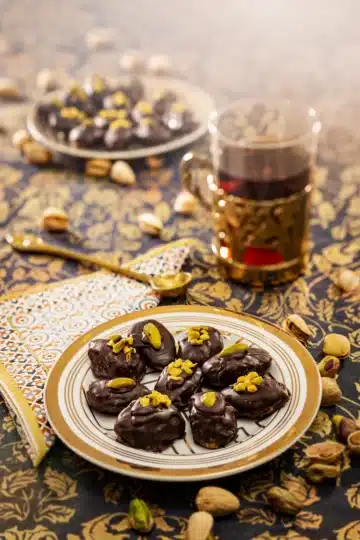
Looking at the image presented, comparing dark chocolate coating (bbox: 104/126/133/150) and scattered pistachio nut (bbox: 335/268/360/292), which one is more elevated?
dark chocolate coating (bbox: 104/126/133/150)

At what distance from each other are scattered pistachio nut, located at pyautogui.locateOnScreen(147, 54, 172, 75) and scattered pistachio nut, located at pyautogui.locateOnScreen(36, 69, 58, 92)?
0.25 meters

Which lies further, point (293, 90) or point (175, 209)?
point (293, 90)

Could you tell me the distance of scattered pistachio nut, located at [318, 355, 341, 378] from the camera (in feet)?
3.13

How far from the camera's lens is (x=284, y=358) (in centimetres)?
92

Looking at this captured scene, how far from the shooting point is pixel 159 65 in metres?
1.95

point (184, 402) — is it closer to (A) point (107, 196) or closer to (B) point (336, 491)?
(B) point (336, 491)

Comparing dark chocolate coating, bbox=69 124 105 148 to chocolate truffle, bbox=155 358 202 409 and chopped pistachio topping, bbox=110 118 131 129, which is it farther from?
chocolate truffle, bbox=155 358 202 409

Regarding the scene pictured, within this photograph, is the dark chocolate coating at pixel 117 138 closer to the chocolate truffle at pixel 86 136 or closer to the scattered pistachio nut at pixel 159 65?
the chocolate truffle at pixel 86 136

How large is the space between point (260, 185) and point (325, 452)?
42 cm

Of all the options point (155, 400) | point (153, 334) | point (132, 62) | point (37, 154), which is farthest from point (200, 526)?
point (132, 62)

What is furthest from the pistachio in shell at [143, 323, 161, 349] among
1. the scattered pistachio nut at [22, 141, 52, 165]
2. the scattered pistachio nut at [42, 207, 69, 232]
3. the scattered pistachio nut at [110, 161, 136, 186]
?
the scattered pistachio nut at [22, 141, 52, 165]

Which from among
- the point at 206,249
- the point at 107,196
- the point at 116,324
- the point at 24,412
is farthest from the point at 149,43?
the point at 24,412

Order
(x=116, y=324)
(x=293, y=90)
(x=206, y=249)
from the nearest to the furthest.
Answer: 1. (x=116, y=324)
2. (x=206, y=249)
3. (x=293, y=90)

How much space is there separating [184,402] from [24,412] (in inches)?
7.4
